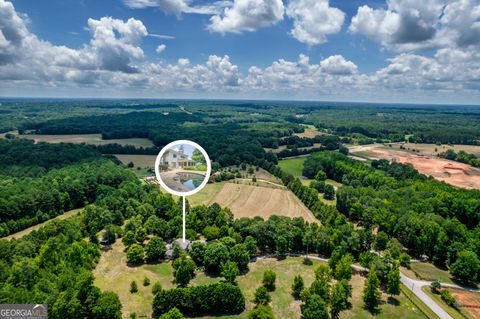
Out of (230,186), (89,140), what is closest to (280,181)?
(230,186)

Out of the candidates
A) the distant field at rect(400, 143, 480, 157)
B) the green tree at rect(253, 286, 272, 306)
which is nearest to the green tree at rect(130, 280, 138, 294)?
the green tree at rect(253, 286, 272, 306)

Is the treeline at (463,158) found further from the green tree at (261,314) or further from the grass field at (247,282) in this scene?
the green tree at (261,314)

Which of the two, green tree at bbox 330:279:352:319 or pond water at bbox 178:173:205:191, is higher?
pond water at bbox 178:173:205:191

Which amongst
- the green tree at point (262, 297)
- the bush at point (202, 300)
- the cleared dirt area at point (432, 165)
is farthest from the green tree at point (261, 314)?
the cleared dirt area at point (432, 165)

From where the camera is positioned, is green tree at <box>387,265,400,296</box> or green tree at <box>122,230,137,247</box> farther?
green tree at <box>122,230,137,247</box>

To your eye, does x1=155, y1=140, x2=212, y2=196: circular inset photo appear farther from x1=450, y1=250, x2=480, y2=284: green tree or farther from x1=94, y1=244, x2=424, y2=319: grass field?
x1=450, y1=250, x2=480, y2=284: green tree

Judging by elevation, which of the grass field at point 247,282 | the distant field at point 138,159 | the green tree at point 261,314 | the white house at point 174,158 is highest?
the white house at point 174,158

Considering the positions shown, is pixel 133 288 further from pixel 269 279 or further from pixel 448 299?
pixel 448 299
